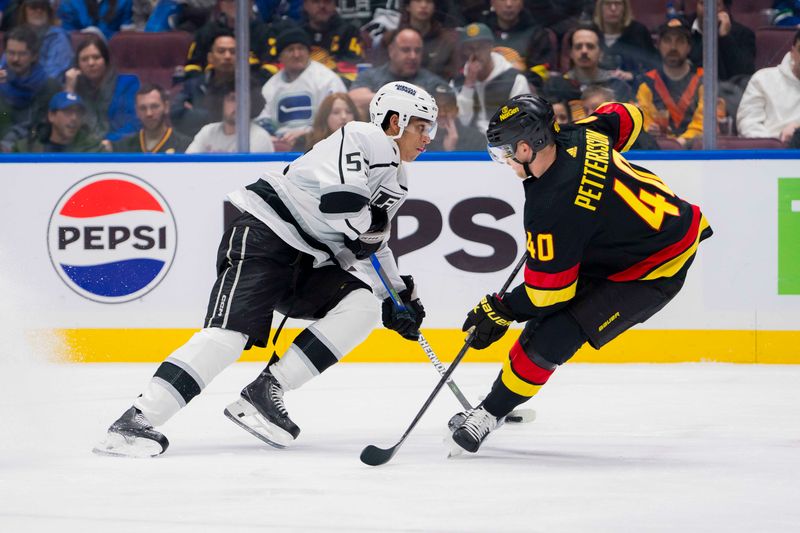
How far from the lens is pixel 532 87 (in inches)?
211

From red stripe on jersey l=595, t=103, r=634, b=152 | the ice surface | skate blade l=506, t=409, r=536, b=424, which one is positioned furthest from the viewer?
skate blade l=506, t=409, r=536, b=424

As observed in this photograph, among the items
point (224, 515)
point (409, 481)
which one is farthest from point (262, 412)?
point (224, 515)

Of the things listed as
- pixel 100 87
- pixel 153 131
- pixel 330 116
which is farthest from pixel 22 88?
pixel 330 116

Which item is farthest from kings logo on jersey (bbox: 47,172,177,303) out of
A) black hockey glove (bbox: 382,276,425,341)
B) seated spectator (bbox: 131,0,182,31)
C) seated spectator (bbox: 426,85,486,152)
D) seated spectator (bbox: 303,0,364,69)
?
black hockey glove (bbox: 382,276,425,341)

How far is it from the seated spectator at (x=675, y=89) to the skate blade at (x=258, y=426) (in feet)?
8.83

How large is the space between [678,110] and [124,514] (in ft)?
11.7

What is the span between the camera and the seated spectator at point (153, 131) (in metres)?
5.46

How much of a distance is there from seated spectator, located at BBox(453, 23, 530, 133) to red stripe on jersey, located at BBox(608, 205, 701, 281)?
2.28m

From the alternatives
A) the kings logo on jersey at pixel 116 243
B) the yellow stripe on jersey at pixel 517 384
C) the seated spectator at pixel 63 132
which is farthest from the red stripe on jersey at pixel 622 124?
the seated spectator at pixel 63 132

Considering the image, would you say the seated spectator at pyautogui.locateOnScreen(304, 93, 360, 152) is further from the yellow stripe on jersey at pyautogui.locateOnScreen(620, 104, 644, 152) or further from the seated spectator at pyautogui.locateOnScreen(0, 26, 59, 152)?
the yellow stripe on jersey at pyautogui.locateOnScreen(620, 104, 644, 152)

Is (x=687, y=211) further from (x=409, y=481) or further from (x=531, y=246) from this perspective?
(x=409, y=481)

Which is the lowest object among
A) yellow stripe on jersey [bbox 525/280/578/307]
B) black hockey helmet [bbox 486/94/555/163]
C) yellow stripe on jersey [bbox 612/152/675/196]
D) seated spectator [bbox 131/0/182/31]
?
yellow stripe on jersey [bbox 525/280/578/307]

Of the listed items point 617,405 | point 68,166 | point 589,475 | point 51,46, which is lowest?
point 617,405

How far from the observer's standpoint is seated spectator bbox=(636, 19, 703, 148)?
5273 mm
